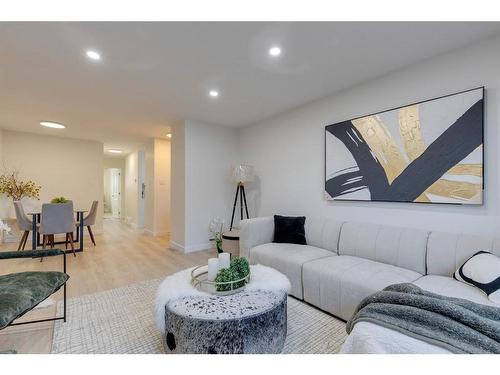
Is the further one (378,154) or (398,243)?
(378,154)

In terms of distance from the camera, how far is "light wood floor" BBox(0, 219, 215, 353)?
1.82 m

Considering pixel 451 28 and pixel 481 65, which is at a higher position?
pixel 451 28

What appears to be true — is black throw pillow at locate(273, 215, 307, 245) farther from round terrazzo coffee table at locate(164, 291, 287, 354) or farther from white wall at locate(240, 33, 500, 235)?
round terrazzo coffee table at locate(164, 291, 287, 354)

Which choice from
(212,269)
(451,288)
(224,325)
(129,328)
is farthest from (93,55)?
(451,288)

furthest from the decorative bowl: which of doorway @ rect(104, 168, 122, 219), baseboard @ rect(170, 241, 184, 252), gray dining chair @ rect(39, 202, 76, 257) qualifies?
doorway @ rect(104, 168, 122, 219)

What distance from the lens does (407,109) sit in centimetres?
243

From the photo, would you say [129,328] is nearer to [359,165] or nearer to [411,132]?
[359,165]

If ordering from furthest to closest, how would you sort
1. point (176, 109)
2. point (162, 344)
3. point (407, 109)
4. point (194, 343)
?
point (176, 109), point (407, 109), point (162, 344), point (194, 343)

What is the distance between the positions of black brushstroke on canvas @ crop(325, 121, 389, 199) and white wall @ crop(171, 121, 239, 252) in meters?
2.14

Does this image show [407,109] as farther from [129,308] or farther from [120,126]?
[120,126]

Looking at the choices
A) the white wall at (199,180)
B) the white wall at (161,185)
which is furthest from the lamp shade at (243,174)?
the white wall at (161,185)
